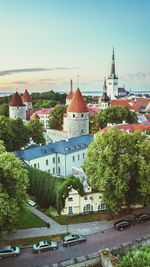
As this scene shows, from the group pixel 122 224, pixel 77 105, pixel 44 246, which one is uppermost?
pixel 77 105

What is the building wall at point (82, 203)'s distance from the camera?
100.0ft

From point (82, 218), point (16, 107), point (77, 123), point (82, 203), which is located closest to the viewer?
point (82, 218)

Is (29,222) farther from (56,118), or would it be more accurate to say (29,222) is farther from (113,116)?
(56,118)

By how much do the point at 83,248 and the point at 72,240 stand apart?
0.96 meters

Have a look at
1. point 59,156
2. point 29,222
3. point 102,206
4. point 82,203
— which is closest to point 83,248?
point 29,222

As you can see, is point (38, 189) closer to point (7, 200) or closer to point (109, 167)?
point (109, 167)

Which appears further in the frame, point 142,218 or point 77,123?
point 77,123

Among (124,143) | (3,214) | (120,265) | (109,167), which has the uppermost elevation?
(124,143)

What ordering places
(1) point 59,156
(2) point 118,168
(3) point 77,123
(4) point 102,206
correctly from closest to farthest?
(2) point 118,168, (4) point 102,206, (1) point 59,156, (3) point 77,123

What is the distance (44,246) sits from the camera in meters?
24.3

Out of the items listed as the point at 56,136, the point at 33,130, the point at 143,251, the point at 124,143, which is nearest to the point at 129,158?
the point at 124,143

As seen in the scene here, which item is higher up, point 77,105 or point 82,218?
point 77,105

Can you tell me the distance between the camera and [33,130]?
5269 cm

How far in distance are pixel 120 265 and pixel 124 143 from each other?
37.3 ft
